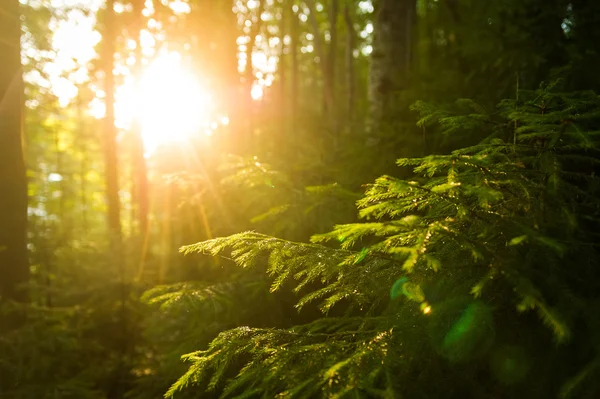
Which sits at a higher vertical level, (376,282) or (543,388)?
(376,282)

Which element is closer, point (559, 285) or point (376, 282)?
point (559, 285)

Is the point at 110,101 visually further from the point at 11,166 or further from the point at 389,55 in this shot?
the point at 389,55

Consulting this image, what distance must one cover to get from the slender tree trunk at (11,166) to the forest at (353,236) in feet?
0.08

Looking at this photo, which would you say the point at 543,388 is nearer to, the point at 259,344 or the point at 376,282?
the point at 376,282

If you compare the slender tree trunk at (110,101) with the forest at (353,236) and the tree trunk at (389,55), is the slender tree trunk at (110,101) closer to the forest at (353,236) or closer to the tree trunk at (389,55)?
the forest at (353,236)

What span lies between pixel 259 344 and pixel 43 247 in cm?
736

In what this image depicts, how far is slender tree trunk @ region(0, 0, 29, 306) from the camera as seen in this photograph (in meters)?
5.69

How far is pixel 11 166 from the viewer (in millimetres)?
5852

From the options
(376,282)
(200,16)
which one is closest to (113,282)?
(376,282)

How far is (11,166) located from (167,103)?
7210mm

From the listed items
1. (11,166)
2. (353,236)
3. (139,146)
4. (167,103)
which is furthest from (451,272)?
(139,146)

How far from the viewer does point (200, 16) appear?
10.5 m

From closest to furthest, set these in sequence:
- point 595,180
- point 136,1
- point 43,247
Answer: point 595,180 < point 43,247 < point 136,1

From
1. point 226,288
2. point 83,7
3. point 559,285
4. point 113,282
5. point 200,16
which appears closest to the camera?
point 559,285
